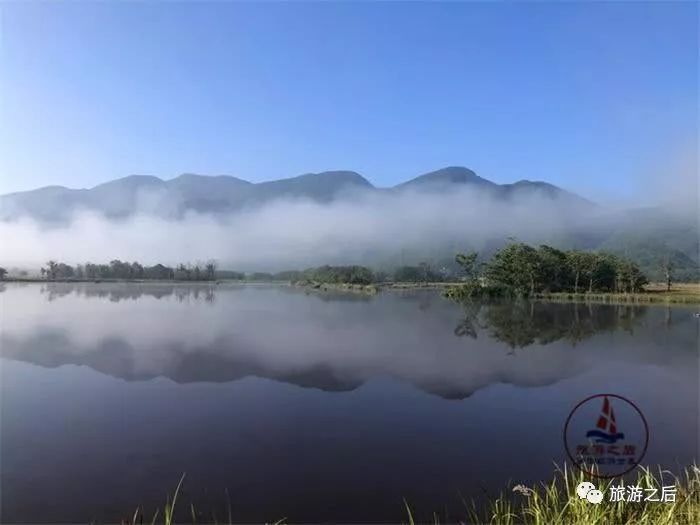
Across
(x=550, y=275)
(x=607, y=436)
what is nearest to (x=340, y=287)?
(x=550, y=275)

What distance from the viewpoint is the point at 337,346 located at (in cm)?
1341

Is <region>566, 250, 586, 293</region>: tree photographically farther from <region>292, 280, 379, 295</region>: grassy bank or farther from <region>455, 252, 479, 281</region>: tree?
<region>292, 280, 379, 295</region>: grassy bank

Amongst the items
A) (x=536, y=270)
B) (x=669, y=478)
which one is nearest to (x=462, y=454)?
(x=669, y=478)

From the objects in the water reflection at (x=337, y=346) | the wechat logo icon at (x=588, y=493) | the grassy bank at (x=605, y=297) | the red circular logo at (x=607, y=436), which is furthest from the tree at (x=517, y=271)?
the wechat logo icon at (x=588, y=493)

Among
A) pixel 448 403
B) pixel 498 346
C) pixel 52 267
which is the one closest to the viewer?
pixel 448 403

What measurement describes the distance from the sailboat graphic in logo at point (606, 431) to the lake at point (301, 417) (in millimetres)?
398

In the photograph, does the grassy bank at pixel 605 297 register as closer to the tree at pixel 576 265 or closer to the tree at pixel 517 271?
the tree at pixel 517 271

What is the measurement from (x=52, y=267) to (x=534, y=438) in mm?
73382

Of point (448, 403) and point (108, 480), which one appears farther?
point (448, 403)

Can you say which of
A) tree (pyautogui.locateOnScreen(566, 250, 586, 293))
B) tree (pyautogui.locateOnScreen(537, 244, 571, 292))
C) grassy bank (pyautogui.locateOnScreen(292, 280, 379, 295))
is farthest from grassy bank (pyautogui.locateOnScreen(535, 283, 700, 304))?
grassy bank (pyautogui.locateOnScreen(292, 280, 379, 295))

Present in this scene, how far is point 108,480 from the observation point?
4727 millimetres

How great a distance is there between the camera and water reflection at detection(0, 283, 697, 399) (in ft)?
32.2

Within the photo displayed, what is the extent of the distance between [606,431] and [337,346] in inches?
310

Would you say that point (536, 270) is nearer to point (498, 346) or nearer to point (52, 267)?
point (498, 346)
